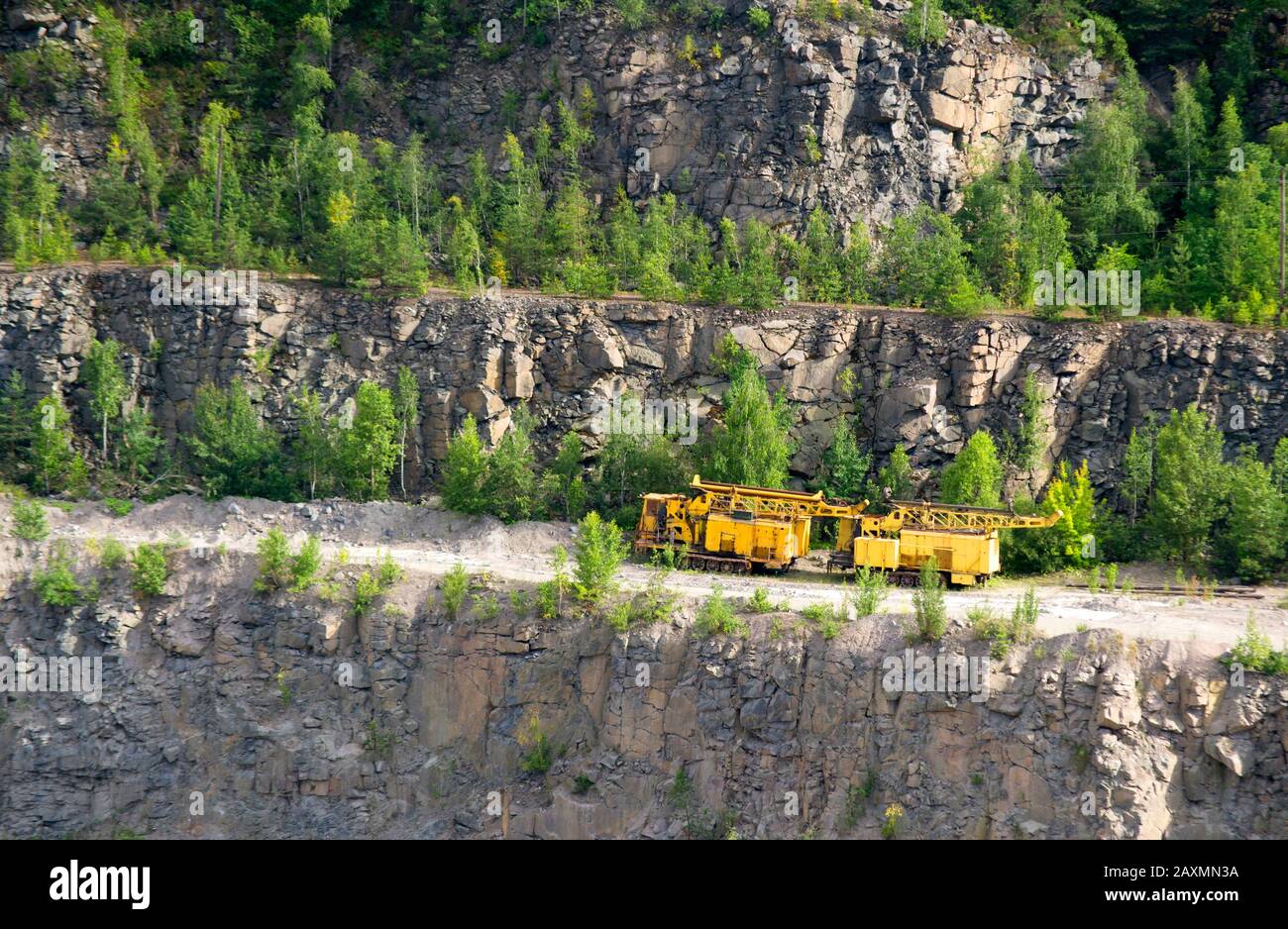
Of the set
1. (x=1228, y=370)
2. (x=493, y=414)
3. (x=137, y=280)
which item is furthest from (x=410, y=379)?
(x=1228, y=370)

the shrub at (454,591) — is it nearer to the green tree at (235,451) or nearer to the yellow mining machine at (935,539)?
the green tree at (235,451)

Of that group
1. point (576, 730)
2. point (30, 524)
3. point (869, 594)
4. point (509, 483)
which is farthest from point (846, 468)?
point (30, 524)

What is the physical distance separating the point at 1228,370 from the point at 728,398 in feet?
48.1

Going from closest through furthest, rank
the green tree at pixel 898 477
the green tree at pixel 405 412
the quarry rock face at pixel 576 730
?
1. the quarry rock face at pixel 576 730
2. the green tree at pixel 898 477
3. the green tree at pixel 405 412

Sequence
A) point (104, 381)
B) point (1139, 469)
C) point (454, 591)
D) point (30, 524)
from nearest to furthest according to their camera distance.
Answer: point (454, 591), point (30, 524), point (1139, 469), point (104, 381)

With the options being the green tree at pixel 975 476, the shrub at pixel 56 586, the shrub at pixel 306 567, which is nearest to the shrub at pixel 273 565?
the shrub at pixel 306 567

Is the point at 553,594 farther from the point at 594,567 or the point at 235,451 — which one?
the point at 235,451

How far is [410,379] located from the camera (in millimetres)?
42594

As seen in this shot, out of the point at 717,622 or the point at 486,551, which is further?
the point at 486,551

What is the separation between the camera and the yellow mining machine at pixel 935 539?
36.6 m

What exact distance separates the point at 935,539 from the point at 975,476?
11.0 ft

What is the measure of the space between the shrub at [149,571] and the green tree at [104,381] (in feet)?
23.0

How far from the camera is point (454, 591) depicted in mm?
35062

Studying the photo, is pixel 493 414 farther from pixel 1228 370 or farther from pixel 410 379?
pixel 1228 370
